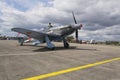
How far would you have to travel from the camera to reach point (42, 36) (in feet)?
60.5

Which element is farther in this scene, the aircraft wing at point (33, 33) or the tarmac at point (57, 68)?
the aircraft wing at point (33, 33)

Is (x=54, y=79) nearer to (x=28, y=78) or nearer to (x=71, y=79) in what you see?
(x=71, y=79)

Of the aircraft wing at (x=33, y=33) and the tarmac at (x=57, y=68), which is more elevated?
the aircraft wing at (x=33, y=33)

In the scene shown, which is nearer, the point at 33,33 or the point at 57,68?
the point at 57,68

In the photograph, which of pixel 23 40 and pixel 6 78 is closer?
pixel 6 78

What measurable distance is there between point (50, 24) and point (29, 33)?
5.42 m

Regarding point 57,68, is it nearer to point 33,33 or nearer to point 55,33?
point 33,33

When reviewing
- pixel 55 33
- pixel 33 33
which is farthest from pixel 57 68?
pixel 55 33

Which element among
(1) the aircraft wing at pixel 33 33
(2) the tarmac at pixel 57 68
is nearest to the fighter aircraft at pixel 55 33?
(1) the aircraft wing at pixel 33 33

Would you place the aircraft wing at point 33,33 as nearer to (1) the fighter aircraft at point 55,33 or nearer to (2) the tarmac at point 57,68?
(1) the fighter aircraft at point 55,33

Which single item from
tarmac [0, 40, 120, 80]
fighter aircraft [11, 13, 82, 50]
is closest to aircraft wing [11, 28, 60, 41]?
fighter aircraft [11, 13, 82, 50]

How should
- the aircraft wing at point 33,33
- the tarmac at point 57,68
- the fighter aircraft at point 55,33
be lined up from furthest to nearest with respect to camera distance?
1. the fighter aircraft at point 55,33
2. the aircraft wing at point 33,33
3. the tarmac at point 57,68

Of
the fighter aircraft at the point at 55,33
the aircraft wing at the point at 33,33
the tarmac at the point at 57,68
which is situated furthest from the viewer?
the fighter aircraft at the point at 55,33

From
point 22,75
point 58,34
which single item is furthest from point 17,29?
point 22,75
